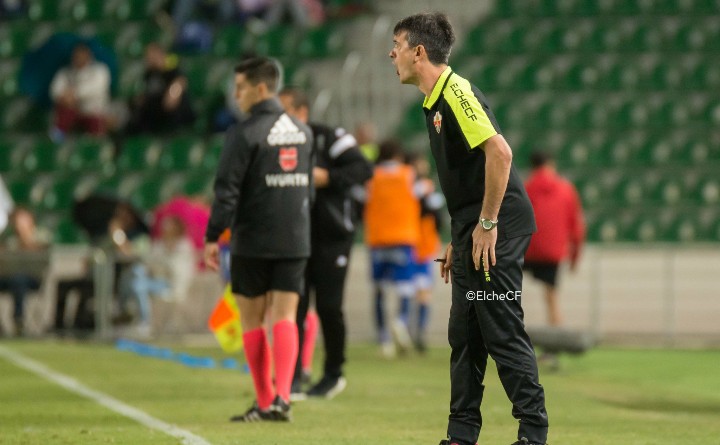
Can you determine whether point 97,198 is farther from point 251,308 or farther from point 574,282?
point 251,308

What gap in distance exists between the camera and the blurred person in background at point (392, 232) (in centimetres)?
1576

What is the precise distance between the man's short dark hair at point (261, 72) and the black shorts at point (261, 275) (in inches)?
39.5

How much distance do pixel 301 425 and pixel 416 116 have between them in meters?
13.2

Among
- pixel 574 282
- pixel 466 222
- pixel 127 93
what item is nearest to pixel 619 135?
pixel 574 282

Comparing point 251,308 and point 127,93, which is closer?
point 251,308

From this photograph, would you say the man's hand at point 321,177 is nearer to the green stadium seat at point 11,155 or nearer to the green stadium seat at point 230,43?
the green stadium seat at point 11,155

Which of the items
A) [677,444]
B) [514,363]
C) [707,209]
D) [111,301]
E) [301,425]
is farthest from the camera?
[707,209]

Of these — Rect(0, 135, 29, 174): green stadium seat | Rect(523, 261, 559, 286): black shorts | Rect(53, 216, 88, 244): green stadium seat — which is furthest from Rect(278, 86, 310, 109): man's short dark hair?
Rect(0, 135, 29, 174): green stadium seat

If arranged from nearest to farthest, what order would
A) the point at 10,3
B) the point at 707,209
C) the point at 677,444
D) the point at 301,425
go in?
the point at 677,444 < the point at 301,425 < the point at 707,209 < the point at 10,3

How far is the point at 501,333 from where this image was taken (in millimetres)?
6352

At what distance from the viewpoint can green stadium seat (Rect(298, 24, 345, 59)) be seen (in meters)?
21.5

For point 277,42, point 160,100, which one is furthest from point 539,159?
point 277,42

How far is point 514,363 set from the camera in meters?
6.35

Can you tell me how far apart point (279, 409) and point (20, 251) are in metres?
9.95
